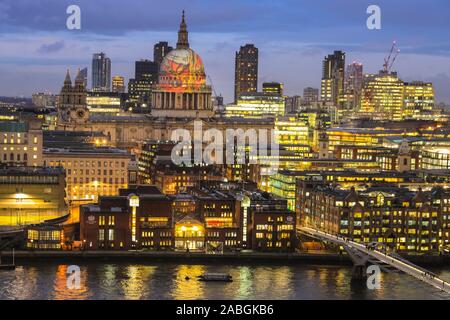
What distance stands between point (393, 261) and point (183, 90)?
3428 cm

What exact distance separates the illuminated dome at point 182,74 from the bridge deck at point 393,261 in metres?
27.1

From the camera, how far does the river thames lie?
1166 inches

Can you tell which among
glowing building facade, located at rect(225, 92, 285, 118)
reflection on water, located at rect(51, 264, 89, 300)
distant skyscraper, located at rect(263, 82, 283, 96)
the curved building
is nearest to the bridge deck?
reflection on water, located at rect(51, 264, 89, 300)

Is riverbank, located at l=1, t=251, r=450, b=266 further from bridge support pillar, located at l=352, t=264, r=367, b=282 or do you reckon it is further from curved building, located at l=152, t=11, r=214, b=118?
curved building, located at l=152, t=11, r=214, b=118

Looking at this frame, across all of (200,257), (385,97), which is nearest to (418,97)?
(385,97)

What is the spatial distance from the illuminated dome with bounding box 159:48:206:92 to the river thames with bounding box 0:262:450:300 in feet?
104

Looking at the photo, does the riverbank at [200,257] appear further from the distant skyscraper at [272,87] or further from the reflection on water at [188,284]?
the distant skyscraper at [272,87]

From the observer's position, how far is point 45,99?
396ft

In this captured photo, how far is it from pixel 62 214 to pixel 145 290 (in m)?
10.00

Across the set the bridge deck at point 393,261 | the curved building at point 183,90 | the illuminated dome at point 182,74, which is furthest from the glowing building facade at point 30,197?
the illuminated dome at point 182,74

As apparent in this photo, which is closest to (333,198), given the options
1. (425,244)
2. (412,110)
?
(425,244)

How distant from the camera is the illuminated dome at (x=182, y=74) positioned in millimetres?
66000

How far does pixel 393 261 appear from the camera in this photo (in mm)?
33031

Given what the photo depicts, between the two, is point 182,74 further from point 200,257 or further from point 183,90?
point 200,257
